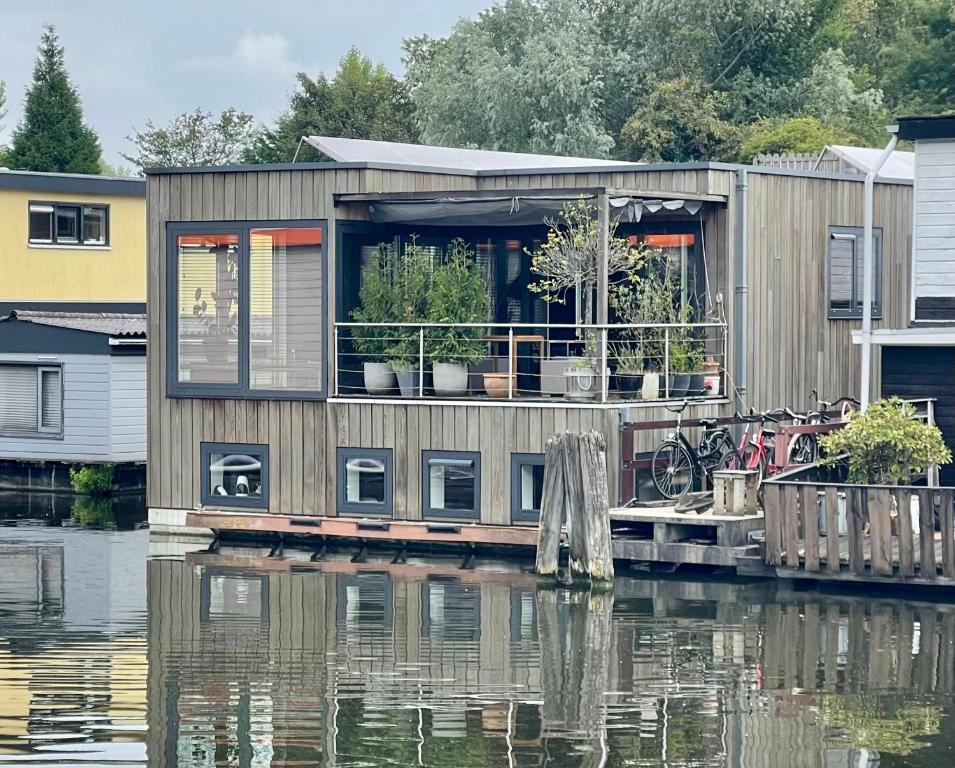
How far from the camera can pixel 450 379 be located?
86.5ft

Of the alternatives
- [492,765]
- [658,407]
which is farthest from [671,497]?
[492,765]

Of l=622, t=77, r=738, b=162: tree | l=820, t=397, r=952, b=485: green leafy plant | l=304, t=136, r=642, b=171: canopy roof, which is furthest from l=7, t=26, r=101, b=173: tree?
l=820, t=397, r=952, b=485: green leafy plant

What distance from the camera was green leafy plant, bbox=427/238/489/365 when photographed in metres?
26.4

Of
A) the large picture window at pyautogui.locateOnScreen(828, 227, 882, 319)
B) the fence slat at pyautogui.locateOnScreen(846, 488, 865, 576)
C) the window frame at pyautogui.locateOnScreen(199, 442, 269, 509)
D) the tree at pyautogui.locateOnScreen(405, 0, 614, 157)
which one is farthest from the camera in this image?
the tree at pyautogui.locateOnScreen(405, 0, 614, 157)

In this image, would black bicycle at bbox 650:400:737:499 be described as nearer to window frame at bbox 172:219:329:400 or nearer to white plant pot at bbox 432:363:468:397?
white plant pot at bbox 432:363:468:397

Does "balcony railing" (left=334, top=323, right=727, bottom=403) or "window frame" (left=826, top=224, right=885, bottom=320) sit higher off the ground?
"window frame" (left=826, top=224, right=885, bottom=320)

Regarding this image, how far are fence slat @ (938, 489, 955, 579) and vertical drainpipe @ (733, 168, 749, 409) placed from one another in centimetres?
647

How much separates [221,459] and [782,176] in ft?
29.8

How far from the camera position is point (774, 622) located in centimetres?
2080

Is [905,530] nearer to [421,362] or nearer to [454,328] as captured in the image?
[421,362]

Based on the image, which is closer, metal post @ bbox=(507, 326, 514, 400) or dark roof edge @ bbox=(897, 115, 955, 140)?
dark roof edge @ bbox=(897, 115, 955, 140)

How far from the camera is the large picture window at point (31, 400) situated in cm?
3647

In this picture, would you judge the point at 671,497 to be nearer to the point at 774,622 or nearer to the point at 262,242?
the point at 774,622

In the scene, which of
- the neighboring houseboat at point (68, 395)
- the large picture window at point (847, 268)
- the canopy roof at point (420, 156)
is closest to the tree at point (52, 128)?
the neighboring houseboat at point (68, 395)
